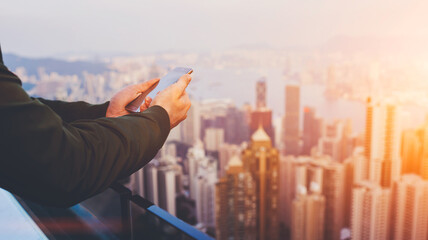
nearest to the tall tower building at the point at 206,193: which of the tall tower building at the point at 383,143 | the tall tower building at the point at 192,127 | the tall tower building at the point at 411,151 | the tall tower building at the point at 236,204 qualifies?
the tall tower building at the point at 236,204

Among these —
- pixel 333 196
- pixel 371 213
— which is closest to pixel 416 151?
pixel 371 213

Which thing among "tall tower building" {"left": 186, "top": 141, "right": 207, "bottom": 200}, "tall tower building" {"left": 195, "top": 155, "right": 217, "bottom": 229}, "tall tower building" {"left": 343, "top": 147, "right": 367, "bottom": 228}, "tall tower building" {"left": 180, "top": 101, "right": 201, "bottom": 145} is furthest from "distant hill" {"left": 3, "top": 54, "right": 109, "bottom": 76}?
"tall tower building" {"left": 343, "top": 147, "right": 367, "bottom": 228}

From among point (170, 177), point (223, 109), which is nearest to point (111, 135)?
point (170, 177)

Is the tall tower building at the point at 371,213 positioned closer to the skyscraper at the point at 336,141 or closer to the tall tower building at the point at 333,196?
the tall tower building at the point at 333,196

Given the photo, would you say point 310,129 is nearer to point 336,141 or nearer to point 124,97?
point 336,141

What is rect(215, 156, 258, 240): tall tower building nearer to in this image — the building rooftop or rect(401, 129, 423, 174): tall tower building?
the building rooftop

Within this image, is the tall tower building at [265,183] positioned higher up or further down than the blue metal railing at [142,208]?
further down
